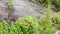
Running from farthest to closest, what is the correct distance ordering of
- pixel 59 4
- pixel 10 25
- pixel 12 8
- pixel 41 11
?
1. pixel 59 4
2. pixel 41 11
3. pixel 12 8
4. pixel 10 25

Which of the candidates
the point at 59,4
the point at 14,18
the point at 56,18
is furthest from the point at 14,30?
the point at 59,4

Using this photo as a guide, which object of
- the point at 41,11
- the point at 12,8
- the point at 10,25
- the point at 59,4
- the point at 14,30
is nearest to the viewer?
the point at 14,30

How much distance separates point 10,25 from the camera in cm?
604

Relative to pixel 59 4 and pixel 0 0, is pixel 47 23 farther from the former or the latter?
pixel 59 4

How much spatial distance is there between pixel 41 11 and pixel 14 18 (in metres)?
1.38

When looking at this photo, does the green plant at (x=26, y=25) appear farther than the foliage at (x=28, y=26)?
Yes

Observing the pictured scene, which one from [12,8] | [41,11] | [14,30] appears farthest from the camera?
Answer: [41,11]

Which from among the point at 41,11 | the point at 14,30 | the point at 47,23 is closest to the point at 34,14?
the point at 41,11

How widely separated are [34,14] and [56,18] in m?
0.79

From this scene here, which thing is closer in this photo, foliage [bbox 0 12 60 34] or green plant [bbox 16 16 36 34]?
foliage [bbox 0 12 60 34]

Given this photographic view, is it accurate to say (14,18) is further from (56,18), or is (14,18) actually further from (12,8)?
(56,18)

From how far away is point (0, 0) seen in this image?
711 centimetres

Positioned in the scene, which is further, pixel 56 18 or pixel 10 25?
pixel 56 18

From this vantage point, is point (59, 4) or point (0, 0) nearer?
point (0, 0)
